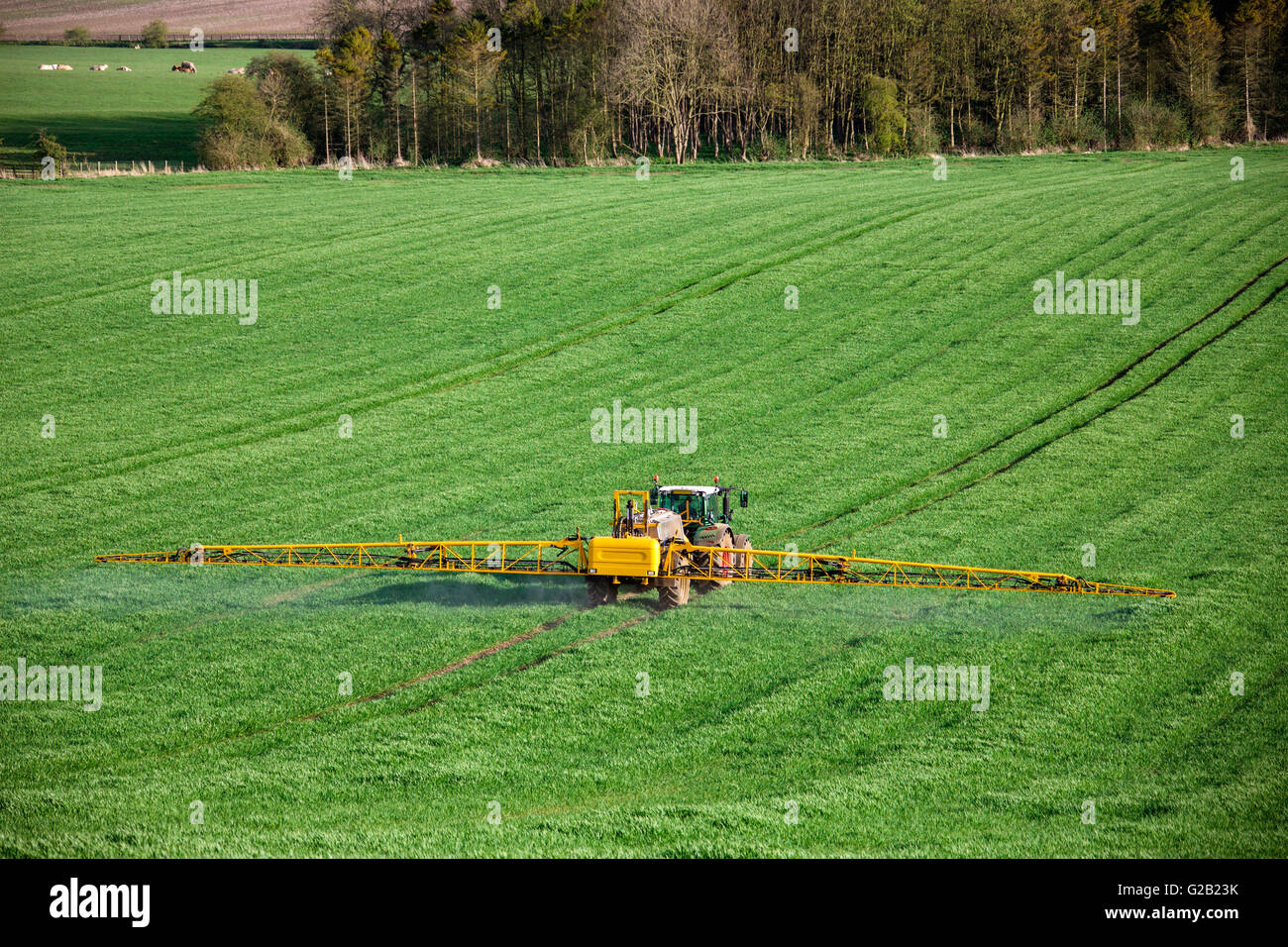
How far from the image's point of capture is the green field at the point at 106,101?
99125 mm

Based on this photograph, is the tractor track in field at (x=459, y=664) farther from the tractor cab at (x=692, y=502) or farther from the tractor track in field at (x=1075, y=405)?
the tractor track in field at (x=1075, y=405)

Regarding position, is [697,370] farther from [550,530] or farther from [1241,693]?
[1241,693]

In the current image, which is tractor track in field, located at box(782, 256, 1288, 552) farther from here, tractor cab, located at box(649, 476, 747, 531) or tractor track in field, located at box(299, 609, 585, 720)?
tractor track in field, located at box(299, 609, 585, 720)

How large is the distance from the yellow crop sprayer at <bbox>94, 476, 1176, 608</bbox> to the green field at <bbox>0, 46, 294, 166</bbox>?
235ft

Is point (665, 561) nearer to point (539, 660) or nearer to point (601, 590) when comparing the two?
point (601, 590)

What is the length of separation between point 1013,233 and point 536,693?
4481cm

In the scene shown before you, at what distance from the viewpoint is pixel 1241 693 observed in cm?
1980

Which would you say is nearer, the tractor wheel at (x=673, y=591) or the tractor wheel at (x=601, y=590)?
the tractor wheel at (x=601, y=590)

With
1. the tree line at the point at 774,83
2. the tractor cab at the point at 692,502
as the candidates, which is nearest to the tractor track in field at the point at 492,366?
the tractor cab at the point at 692,502

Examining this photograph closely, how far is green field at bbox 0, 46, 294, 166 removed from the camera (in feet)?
325

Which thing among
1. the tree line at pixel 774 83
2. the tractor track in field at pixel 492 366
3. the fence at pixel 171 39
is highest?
the fence at pixel 171 39

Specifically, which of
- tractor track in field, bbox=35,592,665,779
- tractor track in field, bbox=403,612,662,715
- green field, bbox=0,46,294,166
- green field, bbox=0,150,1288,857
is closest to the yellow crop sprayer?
green field, bbox=0,150,1288,857

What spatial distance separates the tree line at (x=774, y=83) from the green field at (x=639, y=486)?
23.3m

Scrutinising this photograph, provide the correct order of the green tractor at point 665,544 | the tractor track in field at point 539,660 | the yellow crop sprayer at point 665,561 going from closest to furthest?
the tractor track in field at point 539,660, the green tractor at point 665,544, the yellow crop sprayer at point 665,561
